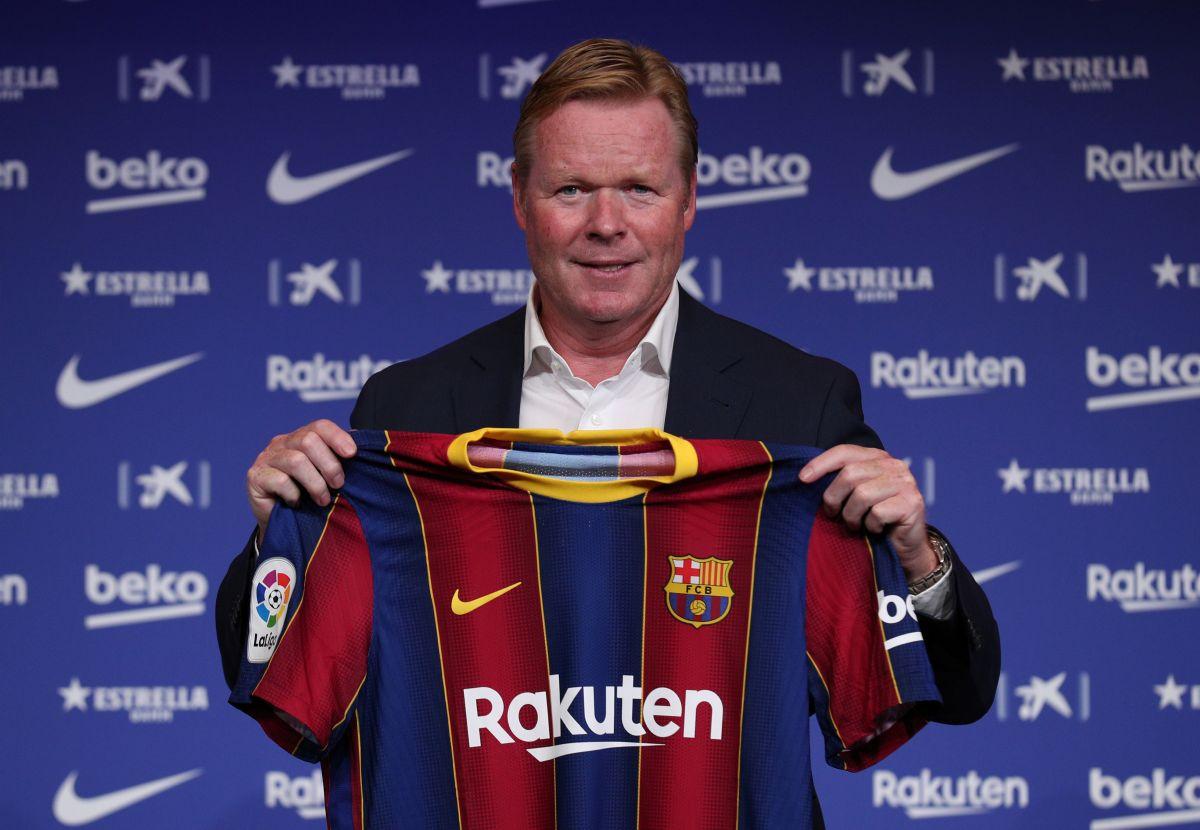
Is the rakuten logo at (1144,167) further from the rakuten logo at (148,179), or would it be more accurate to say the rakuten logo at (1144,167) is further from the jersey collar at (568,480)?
the rakuten logo at (148,179)

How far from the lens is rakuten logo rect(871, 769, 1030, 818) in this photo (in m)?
3.15

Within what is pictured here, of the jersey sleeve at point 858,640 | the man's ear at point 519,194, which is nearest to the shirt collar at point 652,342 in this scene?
the man's ear at point 519,194

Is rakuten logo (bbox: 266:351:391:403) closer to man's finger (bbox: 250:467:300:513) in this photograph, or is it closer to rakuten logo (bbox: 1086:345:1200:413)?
man's finger (bbox: 250:467:300:513)

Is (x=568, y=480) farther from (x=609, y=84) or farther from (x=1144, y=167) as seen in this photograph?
(x=1144, y=167)

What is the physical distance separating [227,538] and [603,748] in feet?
6.32

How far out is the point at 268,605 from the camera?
5.16 ft

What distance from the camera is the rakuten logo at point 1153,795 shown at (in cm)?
315

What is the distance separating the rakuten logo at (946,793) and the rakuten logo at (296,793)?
1436 millimetres

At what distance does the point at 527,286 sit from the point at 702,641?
1803 mm

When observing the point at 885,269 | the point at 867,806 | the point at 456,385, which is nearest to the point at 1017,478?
the point at 885,269

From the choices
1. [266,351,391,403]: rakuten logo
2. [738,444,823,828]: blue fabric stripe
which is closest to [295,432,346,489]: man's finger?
[738,444,823,828]: blue fabric stripe

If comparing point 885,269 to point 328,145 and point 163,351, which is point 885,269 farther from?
point 163,351

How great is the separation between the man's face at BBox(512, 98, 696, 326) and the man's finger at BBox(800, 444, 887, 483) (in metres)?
0.33

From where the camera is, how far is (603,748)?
5.08 feet
